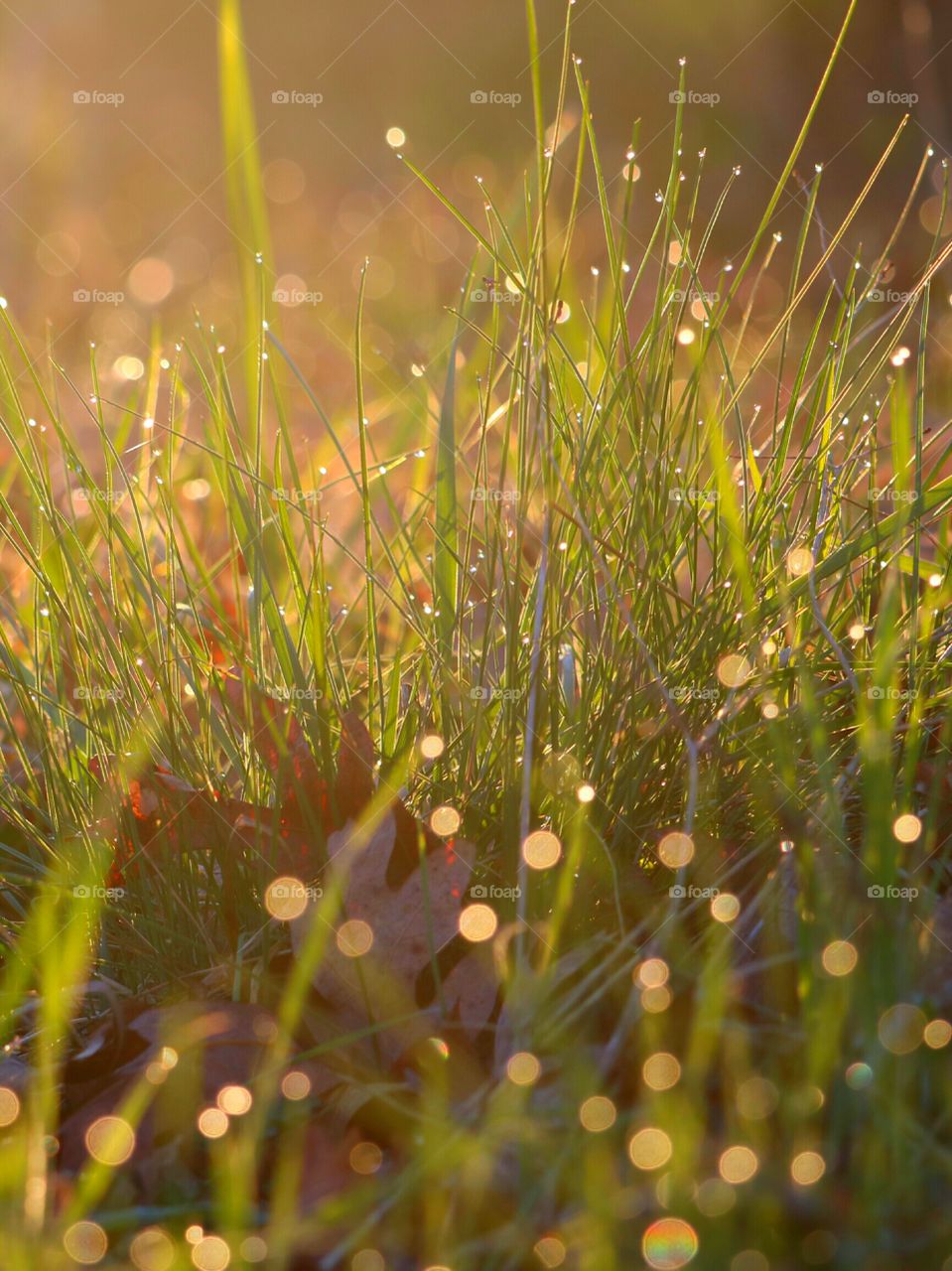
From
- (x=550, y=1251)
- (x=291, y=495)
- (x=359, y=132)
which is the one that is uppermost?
(x=359, y=132)

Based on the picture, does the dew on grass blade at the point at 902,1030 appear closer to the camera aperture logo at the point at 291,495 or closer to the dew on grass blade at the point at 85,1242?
the dew on grass blade at the point at 85,1242

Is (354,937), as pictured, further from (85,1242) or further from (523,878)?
(85,1242)

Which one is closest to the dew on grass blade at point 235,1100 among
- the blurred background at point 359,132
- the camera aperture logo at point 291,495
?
the camera aperture logo at point 291,495

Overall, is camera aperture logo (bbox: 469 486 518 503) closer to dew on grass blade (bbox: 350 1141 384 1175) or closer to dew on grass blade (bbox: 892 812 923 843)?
dew on grass blade (bbox: 892 812 923 843)

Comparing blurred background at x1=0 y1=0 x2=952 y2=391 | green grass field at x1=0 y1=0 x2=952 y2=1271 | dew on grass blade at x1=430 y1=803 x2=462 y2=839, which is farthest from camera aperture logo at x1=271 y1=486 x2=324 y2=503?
blurred background at x1=0 y1=0 x2=952 y2=391

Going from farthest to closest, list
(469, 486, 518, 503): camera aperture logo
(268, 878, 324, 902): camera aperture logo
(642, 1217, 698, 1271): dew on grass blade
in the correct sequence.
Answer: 1. (469, 486, 518, 503): camera aperture logo
2. (268, 878, 324, 902): camera aperture logo
3. (642, 1217, 698, 1271): dew on grass blade

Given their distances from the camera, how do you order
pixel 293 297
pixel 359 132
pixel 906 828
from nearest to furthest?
pixel 906 828
pixel 293 297
pixel 359 132

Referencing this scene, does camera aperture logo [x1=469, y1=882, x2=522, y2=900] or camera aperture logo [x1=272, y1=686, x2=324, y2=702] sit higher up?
camera aperture logo [x1=272, y1=686, x2=324, y2=702]

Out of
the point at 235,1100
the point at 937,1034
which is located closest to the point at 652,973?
the point at 937,1034
